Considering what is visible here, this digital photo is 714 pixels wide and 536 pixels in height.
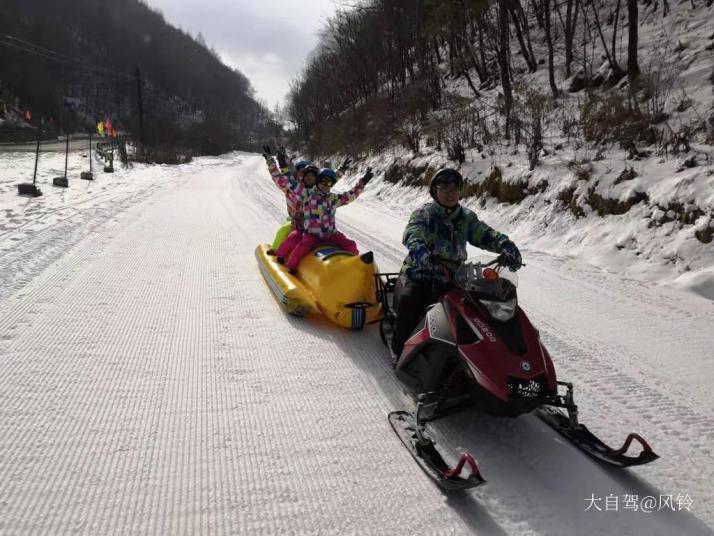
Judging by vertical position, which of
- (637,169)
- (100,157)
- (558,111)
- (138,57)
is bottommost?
(100,157)

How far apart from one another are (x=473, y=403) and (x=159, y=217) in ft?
27.6

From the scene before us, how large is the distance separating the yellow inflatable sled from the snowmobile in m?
1.14

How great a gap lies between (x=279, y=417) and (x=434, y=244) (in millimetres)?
1695

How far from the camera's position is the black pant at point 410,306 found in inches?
132

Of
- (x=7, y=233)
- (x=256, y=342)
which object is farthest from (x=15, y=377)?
(x=7, y=233)

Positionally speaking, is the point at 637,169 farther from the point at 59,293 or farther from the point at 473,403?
the point at 59,293

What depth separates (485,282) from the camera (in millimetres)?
2793

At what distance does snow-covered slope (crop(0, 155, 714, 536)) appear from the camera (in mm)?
2180

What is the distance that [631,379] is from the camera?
3365 millimetres

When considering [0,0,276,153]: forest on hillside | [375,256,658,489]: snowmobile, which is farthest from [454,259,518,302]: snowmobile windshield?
[0,0,276,153]: forest on hillside

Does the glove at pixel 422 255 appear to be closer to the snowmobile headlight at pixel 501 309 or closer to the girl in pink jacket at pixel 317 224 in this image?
the snowmobile headlight at pixel 501 309

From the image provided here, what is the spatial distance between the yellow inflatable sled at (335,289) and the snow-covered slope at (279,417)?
165mm

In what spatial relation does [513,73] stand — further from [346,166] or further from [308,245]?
[308,245]

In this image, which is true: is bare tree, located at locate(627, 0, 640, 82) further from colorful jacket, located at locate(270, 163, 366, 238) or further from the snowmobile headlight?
the snowmobile headlight
